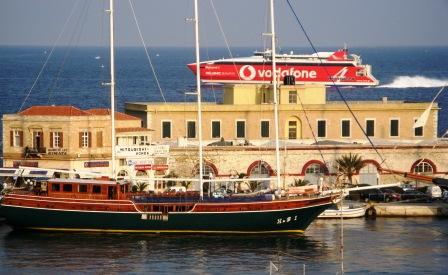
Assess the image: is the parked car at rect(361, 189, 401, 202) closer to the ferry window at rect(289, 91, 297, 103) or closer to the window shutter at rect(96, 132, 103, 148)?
the ferry window at rect(289, 91, 297, 103)

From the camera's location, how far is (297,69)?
580 ft

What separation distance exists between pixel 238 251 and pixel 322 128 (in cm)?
2286

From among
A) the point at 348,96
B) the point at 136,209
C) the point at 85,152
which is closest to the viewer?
the point at 136,209

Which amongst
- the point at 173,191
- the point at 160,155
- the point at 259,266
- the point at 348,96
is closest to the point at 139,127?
the point at 160,155

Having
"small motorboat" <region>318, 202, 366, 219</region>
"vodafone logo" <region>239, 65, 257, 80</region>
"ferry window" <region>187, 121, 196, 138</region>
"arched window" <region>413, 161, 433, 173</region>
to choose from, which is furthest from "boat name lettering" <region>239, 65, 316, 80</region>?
"small motorboat" <region>318, 202, 366, 219</region>

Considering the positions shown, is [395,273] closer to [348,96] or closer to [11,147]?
[11,147]

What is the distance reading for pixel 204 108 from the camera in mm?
88938

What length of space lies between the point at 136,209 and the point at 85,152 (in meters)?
7.63

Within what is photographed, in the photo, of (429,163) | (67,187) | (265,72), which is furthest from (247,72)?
(67,187)

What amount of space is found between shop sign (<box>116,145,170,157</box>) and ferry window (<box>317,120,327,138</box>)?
38.6 feet

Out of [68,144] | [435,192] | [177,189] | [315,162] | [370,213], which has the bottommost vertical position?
[370,213]

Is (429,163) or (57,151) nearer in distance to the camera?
(57,151)

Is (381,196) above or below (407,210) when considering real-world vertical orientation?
above

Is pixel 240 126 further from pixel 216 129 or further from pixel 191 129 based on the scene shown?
pixel 191 129
